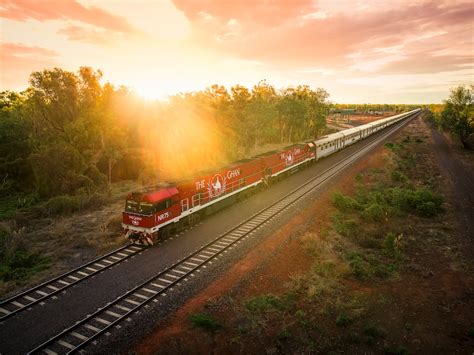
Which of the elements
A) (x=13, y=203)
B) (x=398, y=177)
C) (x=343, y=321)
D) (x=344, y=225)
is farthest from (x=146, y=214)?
(x=398, y=177)

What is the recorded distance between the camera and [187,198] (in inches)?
870

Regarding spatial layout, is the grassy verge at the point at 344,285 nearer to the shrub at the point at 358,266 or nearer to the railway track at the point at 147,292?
the shrub at the point at 358,266

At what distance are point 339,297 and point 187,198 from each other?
40.3 feet

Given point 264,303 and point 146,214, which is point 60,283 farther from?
point 264,303

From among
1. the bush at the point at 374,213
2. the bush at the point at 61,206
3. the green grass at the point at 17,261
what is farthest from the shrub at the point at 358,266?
Result: the bush at the point at 61,206

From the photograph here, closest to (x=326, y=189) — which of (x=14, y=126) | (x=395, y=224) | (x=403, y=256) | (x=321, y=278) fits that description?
(x=395, y=224)

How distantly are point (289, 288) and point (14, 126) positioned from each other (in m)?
37.9

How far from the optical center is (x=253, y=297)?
14117 mm

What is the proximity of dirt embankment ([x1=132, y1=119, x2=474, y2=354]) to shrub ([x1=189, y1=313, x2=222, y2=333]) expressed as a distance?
0.17ft

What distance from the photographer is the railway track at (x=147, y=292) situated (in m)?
11.5

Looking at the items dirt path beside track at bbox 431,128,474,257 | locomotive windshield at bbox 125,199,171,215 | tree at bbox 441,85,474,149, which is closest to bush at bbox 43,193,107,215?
locomotive windshield at bbox 125,199,171,215

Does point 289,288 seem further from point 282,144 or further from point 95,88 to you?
point 282,144

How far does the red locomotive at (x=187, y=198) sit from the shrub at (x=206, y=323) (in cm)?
797

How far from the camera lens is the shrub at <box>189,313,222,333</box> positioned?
473 inches
